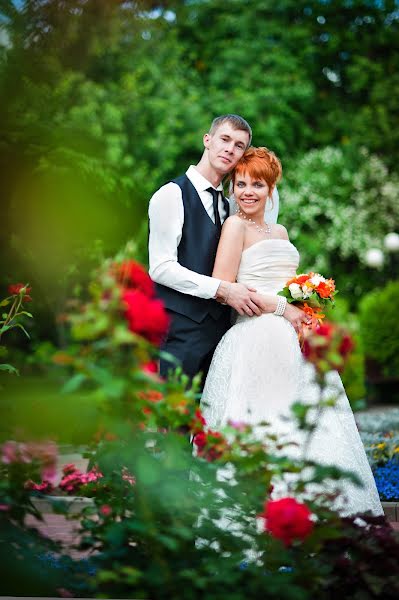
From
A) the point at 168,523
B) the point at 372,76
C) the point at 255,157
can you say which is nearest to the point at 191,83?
the point at 372,76

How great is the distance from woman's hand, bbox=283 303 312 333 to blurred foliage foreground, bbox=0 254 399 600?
166 cm

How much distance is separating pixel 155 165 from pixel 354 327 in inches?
762

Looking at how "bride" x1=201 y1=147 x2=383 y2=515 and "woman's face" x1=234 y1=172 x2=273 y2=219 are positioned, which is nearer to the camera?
"bride" x1=201 y1=147 x2=383 y2=515

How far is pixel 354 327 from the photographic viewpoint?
6.74ft

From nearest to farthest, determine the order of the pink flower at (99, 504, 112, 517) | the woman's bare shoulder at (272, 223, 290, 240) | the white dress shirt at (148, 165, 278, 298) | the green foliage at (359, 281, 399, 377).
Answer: the pink flower at (99, 504, 112, 517) < the white dress shirt at (148, 165, 278, 298) < the woman's bare shoulder at (272, 223, 290, 240) < the green foliage at (359, 281, 399, 377)

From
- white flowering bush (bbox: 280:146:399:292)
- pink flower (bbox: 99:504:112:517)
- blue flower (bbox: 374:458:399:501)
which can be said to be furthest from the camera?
white flowering bush (bbox: 280:146:399:292)

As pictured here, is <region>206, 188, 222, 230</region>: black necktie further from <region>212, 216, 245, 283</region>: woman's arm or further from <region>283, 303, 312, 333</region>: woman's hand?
<region>283, 303, 312, 333</region>: woman's hand

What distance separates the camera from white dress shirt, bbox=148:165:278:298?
154 inches

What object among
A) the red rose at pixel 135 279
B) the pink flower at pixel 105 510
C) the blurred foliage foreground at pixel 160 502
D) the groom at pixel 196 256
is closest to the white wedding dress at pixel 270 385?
the groom at pixel 196 256

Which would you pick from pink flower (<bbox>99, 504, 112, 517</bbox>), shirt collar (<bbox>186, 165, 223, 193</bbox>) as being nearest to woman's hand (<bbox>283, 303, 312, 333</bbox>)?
shirt collar (<bbox>186, 165, 223, 193</bbox>)

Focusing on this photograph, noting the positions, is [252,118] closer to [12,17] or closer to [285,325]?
[285,325]

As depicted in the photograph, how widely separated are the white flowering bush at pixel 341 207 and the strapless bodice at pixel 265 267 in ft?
61.3

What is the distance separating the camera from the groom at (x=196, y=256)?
→ 3971 mm

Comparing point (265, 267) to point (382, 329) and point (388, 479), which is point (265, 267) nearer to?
point (388, 479)
